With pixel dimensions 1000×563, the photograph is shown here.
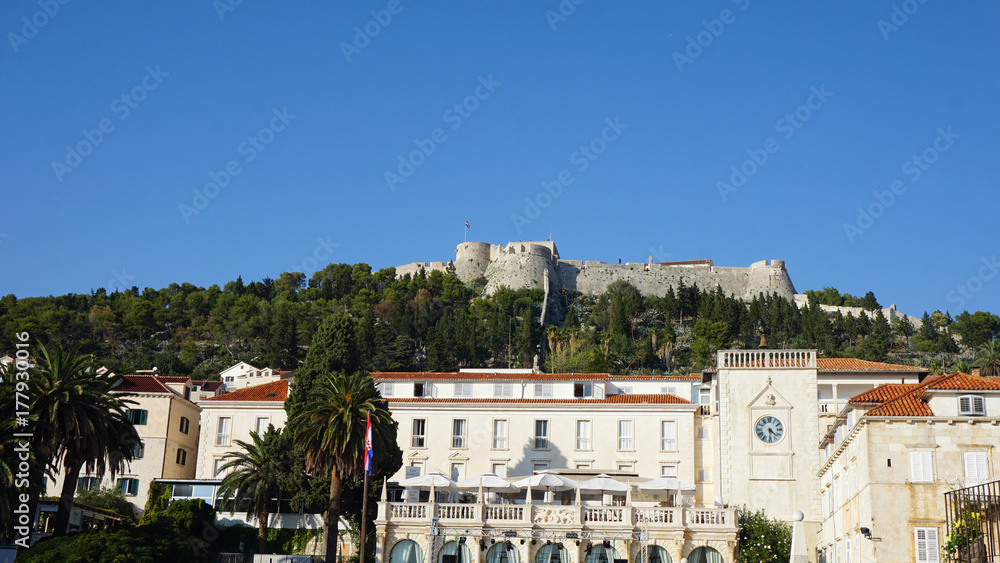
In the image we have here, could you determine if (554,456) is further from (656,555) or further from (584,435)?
(656,555)

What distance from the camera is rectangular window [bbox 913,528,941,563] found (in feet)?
120

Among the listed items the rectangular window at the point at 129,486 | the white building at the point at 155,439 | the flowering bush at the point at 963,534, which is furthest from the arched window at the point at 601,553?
the rectangular window at the point at 129,486

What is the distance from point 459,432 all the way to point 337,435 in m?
15.5

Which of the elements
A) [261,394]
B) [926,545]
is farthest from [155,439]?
[926,545]

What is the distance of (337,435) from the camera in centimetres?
4819

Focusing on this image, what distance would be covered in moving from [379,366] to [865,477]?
7881 centimetres

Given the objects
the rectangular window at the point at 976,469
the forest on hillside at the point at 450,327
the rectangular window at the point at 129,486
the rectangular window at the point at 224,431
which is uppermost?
the forest on hillside at the point at 450,327

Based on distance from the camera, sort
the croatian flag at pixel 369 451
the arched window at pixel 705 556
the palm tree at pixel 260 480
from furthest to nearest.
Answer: the palm tree at pixel 260 480, the arched window at pixel 705 556, the croatian flag at pixel 369 451

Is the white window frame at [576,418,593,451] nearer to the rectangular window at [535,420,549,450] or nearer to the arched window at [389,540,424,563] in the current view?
the rectangular window at [535,420,549,450]

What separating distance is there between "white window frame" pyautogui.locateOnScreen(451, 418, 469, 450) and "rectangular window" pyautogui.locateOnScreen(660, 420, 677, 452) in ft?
40.6

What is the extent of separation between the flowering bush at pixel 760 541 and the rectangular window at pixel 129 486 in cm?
3804

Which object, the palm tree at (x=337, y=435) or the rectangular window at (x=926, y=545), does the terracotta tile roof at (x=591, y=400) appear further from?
the rectangular window at (x=926, y=545)

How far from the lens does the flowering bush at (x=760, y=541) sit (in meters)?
46.4

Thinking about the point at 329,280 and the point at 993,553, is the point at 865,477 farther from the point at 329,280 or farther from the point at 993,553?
Answer: the point at 329,280
